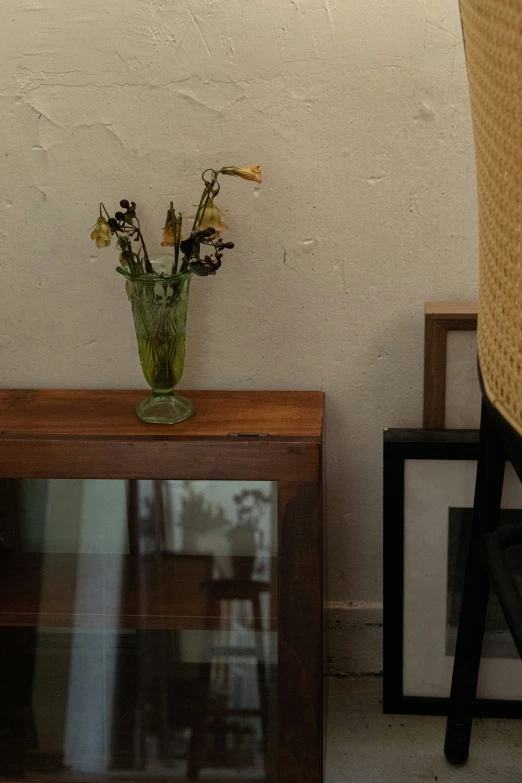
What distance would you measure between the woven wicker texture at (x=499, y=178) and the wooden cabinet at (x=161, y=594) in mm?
368

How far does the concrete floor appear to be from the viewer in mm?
1115

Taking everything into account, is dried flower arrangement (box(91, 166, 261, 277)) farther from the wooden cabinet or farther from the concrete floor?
the concrete floor

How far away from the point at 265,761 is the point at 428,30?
901 mm

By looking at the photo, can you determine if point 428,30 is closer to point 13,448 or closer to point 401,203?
point 401,203

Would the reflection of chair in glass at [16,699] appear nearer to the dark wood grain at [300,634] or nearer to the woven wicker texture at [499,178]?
the dark wood grain at [300,634]

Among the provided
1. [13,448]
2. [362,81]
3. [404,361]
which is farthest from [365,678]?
[362,81]

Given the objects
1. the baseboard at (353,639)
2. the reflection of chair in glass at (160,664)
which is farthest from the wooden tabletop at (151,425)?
the baseboard at (353,639)

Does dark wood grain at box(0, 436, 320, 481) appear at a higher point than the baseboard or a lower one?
higher

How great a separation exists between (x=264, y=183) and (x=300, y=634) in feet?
1.84

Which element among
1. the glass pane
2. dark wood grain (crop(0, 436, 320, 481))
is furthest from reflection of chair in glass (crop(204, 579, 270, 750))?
dark wood grain (crop(0, 436, 320, 481))

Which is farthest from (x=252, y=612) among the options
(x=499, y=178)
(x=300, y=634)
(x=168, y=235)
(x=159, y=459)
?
(x=499, y=178)

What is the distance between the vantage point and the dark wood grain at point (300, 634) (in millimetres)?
981

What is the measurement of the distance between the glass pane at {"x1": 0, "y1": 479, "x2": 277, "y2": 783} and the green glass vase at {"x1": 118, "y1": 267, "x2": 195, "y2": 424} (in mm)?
106

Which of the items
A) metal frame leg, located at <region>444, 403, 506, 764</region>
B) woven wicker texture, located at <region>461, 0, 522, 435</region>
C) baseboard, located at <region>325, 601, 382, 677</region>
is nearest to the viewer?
woven wicker texture, located at <region>461, 0, 522, 435</region>
